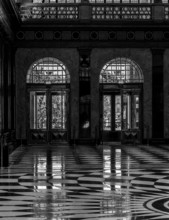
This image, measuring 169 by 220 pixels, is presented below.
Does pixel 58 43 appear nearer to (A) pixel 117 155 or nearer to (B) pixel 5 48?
(B) pixel 5 48

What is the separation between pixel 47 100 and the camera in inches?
1094

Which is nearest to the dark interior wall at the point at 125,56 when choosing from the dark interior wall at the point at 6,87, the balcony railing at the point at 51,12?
the balcony railing at the point at 51,12

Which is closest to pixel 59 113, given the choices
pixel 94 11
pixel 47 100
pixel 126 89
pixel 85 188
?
pixel 47 100

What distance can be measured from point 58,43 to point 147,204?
717 inches

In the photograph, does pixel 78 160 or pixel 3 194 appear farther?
pixel 78 160

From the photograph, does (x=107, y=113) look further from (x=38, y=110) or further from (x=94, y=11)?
(x=94, y=11)

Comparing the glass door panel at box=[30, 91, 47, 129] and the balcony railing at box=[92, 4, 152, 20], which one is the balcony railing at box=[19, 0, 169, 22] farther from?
the glass door panel at box=[30, 91, 47, 129]

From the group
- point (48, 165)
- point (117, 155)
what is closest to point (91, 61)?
point (117, 155)

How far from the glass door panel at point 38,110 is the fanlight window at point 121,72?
2.82 metres

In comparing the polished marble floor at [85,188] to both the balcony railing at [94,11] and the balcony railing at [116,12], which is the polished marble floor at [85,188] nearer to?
the balcony railing at [94,11]

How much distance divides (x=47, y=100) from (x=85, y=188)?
1611cm

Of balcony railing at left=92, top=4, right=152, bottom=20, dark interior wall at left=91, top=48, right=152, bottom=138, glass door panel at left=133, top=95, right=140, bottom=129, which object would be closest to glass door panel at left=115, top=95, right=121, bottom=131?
glass door panel at left=133, top=95, right=140, bottom=129

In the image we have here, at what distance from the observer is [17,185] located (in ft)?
40.4

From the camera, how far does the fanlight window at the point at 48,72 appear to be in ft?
90.5
